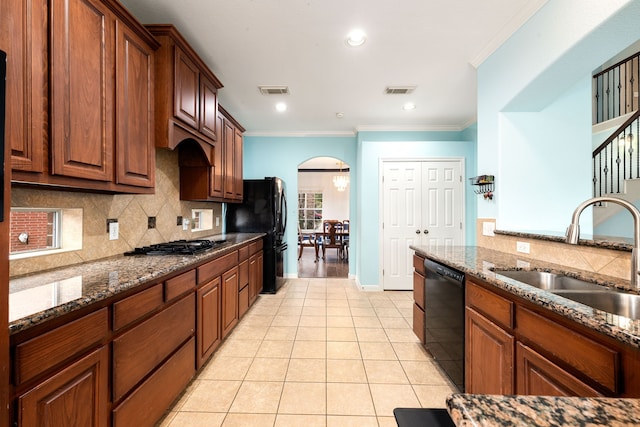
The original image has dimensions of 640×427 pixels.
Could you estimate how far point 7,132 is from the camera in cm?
69

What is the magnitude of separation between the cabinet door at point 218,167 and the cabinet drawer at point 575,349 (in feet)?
9.28

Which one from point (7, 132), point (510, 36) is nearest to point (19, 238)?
point (7, 132)

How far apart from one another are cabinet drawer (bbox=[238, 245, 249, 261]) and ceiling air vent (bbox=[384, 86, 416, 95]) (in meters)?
2.47

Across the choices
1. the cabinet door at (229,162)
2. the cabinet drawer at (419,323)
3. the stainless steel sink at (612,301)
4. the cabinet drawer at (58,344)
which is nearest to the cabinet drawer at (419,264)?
the cabinet drawer at (419,323)

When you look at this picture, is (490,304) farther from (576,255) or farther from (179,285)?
(179,285)

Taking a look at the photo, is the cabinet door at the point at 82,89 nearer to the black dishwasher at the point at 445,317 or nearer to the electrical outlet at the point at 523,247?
the black dishwasher at the point at 445,317

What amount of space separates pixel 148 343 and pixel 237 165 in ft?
9.12

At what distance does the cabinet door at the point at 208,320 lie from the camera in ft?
6.52

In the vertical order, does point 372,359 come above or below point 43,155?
below

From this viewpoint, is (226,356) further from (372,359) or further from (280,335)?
(372,359)

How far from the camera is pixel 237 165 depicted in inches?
150

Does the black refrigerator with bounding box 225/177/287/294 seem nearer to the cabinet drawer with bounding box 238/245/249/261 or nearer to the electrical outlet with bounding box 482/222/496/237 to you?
the cabinet drawer with bounding box 238/245/249/261

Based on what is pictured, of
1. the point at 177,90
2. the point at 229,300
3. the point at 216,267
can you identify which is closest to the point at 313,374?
the point at 229,300

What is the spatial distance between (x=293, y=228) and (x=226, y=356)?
2783 mm
